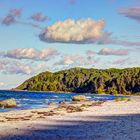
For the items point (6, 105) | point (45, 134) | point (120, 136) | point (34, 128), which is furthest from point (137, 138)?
point (6, 105)

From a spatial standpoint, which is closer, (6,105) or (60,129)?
(60,129)

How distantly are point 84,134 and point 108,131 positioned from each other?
1.99 meters

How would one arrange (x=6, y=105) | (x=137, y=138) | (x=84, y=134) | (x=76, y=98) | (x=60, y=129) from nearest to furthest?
(x=137, y=138)
(x=84, y=134)
(x=60, y=129)
(x=6, y=105)
(x=76, y=98)

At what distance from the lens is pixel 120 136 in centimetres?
2286

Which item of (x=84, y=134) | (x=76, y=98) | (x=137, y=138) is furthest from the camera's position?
(x=76, y=98)

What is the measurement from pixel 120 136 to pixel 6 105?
39270mm

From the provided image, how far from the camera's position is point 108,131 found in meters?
25.5

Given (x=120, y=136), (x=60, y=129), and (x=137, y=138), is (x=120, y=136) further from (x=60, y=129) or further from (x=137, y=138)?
(x=60, y=129)

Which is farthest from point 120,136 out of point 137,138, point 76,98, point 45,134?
point 76,98

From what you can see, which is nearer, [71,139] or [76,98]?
[71,139]

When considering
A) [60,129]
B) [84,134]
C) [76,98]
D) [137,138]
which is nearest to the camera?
[137,138]

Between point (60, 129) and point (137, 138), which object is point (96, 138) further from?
point (60, 129)

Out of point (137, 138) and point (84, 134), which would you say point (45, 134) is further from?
point (137, 138)

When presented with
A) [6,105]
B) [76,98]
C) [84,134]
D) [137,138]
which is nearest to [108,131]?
[84,134]
